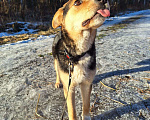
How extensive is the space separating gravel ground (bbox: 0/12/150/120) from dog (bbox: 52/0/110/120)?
0.54 m

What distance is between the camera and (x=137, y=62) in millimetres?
3857

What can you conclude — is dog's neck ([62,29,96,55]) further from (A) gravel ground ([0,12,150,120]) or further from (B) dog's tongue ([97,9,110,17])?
(A) gravel ground ([0,12,150,120])

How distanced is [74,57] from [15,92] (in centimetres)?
176

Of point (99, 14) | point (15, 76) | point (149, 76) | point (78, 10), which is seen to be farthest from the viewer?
point (15, 76)

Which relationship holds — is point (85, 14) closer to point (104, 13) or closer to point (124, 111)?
point (104, 13)

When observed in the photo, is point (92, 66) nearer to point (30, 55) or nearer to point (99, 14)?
point (99, 14)

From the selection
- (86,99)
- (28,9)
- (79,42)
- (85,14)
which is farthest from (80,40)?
(28,9)

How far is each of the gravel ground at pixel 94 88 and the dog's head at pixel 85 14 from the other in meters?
1.51

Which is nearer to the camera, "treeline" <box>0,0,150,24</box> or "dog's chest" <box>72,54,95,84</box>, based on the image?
"dog's chest" <box>72,54,95,84</box>

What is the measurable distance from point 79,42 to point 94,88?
1.45 meters

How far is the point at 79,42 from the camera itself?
1.70 m

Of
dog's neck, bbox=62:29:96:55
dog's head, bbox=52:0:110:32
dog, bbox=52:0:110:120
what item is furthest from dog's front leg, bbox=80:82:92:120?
dog's head, bbox=52:0:110:32

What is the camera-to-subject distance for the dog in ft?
4.88

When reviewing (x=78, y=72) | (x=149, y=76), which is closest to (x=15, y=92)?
(x=78, y=72)
